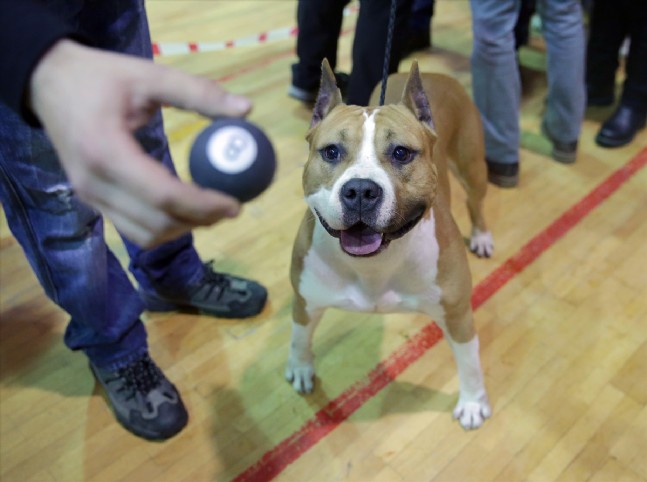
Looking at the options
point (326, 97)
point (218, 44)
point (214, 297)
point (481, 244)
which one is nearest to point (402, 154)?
point (326, 97)

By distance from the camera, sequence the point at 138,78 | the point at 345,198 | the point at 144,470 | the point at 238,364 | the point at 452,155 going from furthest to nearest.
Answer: the point at 452,155 < the point at 238,364 < the point at 144,470 < the point at 345,198 < the point at 138,78

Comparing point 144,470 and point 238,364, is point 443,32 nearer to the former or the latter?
point 238,364

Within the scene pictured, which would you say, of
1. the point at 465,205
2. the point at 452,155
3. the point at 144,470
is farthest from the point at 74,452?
the point at 465,205

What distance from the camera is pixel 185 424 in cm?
194

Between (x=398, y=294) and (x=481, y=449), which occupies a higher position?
(x=398, y=294)

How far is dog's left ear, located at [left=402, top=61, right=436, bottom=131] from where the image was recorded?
1526mm

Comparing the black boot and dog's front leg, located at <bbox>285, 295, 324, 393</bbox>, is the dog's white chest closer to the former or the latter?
dog's front leg, located at <bbox>285, 295, 324, 393</bbox>

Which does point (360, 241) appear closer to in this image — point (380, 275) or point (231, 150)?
point (380, 275)

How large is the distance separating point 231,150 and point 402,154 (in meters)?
0.49

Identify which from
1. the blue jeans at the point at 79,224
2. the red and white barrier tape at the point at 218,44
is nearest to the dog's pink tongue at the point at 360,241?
the blue jeans at the point at 79,224

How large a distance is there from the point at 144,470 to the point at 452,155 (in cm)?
154

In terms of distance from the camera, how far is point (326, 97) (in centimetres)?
157

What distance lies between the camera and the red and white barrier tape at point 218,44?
164 inches

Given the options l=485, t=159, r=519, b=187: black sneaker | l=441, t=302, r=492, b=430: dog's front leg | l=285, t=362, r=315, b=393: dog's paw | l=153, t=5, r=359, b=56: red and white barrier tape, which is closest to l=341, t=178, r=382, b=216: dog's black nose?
l=441, t=302, r=492, b=430: dog's front leg
